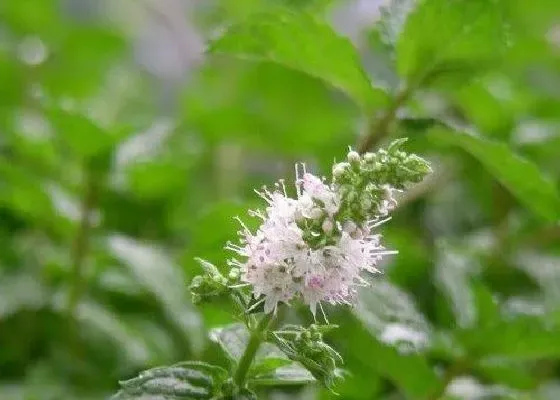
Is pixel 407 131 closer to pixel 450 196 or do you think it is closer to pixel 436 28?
pixel 436 28

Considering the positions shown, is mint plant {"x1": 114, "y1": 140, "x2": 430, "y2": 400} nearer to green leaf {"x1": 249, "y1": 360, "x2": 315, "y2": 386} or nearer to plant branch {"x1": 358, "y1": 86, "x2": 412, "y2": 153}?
green leaf {"x1": 249, "y1": 360, "x2": 315, "y2": 386}

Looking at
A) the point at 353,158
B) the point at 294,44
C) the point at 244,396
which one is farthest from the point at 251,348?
the point at 294,44

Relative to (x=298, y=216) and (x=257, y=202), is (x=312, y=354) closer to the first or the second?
(x=298, y=216)

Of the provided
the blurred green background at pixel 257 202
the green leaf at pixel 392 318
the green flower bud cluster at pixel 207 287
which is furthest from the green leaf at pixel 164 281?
the green flower bud cluster at pixel 207 287

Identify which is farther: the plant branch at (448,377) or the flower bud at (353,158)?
the plant branch at (448,377)

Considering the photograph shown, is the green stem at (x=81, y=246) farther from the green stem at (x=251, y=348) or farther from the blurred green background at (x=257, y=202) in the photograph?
the green stem at (x=251, y=348)

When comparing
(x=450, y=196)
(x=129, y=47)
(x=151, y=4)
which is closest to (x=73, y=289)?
(x=450, y=196)
